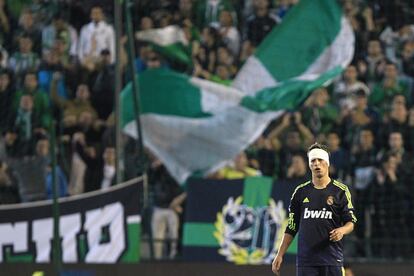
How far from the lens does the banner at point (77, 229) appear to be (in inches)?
490

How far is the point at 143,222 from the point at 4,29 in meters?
3.09

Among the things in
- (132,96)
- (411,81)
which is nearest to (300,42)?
(411,81)

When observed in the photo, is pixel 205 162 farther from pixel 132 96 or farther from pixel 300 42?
pixel 300 42

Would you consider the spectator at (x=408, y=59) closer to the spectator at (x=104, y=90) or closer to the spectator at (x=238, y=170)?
the spectator at (x=238, y=170)

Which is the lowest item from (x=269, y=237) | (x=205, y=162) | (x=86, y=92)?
(x=269, y=237)

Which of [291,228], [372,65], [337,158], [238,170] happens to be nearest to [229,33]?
[372,65]

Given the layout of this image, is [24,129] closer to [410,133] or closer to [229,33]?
[229,33]

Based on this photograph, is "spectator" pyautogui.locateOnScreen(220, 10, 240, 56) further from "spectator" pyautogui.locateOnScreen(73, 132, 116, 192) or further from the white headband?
the white headband

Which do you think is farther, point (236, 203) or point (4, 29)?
point (4, 29)

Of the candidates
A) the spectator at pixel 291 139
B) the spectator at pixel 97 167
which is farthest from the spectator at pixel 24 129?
the spectator at pixel 291 139

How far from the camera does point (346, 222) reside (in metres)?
8.61

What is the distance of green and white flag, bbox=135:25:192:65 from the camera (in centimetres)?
1393

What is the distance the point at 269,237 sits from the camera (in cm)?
1252

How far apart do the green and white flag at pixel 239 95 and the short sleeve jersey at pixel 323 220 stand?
4.63 m
